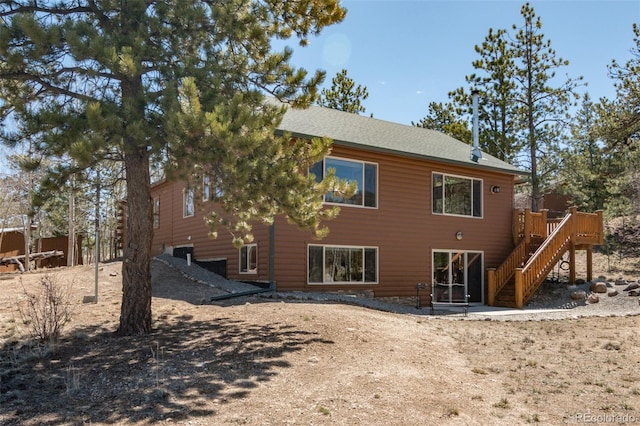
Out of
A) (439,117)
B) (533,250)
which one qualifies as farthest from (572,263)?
(439,117)

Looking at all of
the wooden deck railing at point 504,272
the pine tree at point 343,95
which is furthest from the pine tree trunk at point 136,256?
the pine tree at point 343,95

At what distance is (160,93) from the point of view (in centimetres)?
655

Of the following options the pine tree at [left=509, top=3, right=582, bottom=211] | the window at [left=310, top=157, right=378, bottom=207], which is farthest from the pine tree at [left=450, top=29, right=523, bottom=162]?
the window at [left=310, top=157, right=378, bottom=207]

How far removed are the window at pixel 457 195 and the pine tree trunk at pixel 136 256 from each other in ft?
32.0

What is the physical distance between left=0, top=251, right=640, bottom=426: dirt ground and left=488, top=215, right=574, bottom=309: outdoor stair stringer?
14.4 ft

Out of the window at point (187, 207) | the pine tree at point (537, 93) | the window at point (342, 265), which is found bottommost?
the window at point (342, 265)

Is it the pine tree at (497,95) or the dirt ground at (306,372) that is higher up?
the pine tree at (497,95)

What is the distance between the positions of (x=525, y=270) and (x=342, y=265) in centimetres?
505

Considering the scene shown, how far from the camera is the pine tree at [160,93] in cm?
587

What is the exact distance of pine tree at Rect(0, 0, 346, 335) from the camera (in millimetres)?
5867

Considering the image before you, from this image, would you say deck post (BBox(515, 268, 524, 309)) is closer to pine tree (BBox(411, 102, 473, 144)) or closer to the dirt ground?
the dirt ground

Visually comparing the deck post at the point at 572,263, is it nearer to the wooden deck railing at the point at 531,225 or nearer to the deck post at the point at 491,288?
the wooden deck railing at the point at 531,225

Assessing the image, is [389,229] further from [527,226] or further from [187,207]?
[187,207]

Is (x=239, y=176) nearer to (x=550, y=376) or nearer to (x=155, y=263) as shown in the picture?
(x=550, y=376)
